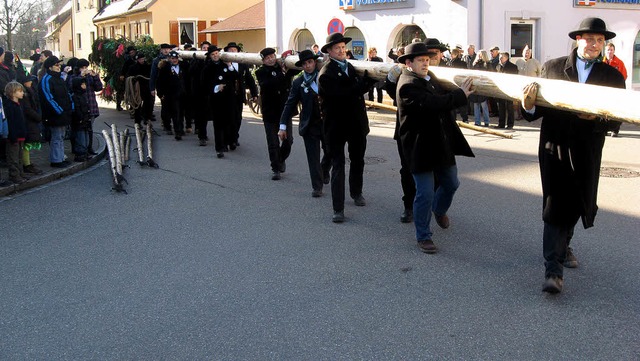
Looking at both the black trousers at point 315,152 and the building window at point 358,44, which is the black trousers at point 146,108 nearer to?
the black trousers at point 315,152

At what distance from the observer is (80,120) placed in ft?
39.3

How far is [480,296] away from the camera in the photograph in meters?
5.20

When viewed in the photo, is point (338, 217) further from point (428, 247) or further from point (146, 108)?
point (146, 108)

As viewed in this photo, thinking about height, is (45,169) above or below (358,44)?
below

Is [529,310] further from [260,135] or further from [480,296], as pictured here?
[260,135]

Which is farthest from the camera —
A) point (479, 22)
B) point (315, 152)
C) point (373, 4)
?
point (373, 4)

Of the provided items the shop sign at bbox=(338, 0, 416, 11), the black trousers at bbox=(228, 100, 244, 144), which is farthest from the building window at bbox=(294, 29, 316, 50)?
the black trousers at bbox=(228, 100, 244, 144)

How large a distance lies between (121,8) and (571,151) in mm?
46023

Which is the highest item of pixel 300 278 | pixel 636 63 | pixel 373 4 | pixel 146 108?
pixel 373 4

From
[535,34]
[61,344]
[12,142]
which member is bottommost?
[61,344]

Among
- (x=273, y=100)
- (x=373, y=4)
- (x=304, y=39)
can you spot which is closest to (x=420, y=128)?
(x=273, y=100)

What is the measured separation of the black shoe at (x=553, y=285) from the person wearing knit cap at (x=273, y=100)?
5.62m

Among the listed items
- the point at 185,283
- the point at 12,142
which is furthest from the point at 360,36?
the point at 185,283

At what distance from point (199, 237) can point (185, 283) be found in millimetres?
1493
